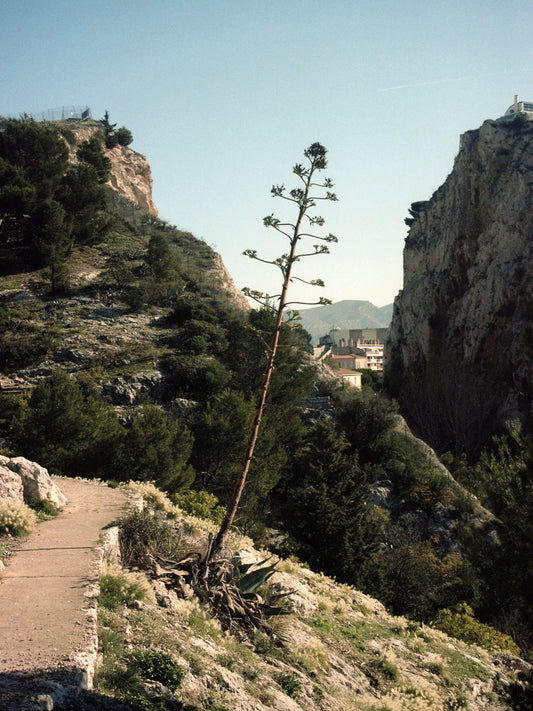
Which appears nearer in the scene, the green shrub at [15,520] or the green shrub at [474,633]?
the green shrub at [15,520]

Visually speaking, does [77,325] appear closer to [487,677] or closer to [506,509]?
[506,509]

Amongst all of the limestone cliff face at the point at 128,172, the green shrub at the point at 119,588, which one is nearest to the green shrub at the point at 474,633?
the green shrub at the point at 119,588

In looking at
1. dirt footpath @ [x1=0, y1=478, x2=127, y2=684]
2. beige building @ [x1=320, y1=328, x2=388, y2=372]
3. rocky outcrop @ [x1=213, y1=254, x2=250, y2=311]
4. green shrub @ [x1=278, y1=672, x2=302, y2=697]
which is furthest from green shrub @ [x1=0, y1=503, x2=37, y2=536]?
beige building @ [x1=320, y1=328, x2=388, y2=372]

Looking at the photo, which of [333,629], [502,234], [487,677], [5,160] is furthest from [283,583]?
[5,160]

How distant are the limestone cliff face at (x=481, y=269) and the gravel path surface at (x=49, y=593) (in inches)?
1593

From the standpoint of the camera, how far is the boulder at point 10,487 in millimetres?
8678

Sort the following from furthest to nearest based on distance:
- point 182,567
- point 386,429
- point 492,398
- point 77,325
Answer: point 492,398 < point 77,325 < point 386,429 < point 182,567

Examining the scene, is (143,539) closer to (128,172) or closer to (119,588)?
(119,588)

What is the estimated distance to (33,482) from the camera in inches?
390

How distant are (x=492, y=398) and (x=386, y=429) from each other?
15.5 metres

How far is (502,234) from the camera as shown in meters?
49.7

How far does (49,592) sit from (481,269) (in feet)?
174

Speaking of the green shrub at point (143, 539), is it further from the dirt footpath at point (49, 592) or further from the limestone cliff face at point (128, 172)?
the limestone cliff face at point (128, 172)

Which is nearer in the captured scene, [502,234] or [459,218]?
[502,234]
